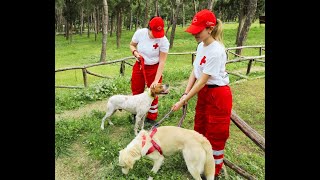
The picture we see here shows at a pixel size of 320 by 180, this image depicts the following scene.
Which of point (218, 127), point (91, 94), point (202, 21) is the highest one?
point (202, 21)

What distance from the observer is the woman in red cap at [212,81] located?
394 cm

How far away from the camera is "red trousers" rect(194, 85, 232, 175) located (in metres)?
4.24

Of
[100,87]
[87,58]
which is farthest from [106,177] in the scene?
[87,58]

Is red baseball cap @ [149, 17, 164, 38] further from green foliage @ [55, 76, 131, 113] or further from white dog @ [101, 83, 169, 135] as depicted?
green foliage @ [55, 76, 131, 113]

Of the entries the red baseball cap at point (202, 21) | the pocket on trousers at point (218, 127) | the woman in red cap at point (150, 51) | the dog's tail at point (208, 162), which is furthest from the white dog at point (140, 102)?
the red baseball cap at point (202, 21)

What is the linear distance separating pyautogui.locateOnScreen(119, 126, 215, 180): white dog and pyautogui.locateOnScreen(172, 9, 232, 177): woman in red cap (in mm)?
300

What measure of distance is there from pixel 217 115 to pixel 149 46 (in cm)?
235

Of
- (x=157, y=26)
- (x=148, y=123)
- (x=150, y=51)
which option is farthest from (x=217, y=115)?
(x=148, y=123)

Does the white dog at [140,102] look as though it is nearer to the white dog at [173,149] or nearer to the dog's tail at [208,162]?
the white dog at [173,149]

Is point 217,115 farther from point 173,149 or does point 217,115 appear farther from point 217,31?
point 217,31

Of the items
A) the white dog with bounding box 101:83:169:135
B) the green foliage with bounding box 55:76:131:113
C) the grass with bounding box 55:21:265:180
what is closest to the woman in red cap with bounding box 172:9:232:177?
the grass with bounding box 55:21:265:180

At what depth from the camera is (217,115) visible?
169 inches

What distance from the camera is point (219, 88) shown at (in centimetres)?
425
